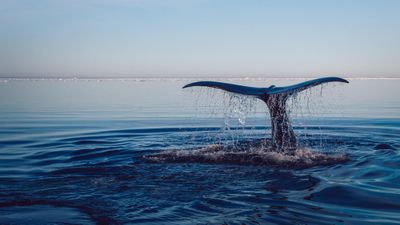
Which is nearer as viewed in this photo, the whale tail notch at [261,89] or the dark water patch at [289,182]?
the dark water patch at [289,182]

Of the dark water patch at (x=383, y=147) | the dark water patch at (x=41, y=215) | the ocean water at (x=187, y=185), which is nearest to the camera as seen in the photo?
the dark water patch at (x=41, y=215)

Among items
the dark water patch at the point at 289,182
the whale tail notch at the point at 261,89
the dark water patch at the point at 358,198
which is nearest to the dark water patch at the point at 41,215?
the dark water patch at the point at 289,182

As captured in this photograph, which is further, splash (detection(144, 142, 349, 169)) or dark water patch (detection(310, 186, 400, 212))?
splash (detection(144, 142, 349, 169))

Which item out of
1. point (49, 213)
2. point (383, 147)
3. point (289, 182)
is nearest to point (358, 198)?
point (289, 182)

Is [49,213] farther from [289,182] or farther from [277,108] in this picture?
[277,108]

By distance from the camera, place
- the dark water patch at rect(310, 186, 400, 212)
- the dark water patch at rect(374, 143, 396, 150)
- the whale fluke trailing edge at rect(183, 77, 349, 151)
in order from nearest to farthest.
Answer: the dark water patch at rect(310, 186, 400, 212), the whale fluke trailing edge at rect(183, 77, 349, 151), the dark water patch at rect(374, 143, 396, 150)

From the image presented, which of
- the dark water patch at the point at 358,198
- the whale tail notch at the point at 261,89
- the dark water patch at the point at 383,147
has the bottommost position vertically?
the dark water patch at the point at 358,198

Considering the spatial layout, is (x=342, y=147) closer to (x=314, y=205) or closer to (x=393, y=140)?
(x=393, y=140)

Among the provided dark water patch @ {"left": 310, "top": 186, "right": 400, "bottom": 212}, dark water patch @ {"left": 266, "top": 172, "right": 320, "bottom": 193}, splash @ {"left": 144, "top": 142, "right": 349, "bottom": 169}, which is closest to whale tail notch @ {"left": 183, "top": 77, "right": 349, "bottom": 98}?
splash @ {"left": 144, "top": 142, "right": 349, "bottom": 169}

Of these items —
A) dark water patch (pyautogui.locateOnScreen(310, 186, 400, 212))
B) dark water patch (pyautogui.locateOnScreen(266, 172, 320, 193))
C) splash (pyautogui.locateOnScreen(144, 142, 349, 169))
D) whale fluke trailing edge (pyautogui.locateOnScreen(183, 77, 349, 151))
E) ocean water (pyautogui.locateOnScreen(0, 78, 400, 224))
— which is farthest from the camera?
whale fluke trailing edge (pyautogui.locateOnScreen(183, 77, 349, 151))

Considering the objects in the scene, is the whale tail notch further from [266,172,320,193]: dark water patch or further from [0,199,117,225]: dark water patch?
[0,199,117,225]: dark water patch

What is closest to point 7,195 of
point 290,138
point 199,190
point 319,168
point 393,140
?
point 199,190

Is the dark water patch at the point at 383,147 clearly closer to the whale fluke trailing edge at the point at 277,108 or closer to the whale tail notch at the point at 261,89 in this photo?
the whale fluke trailing edge at the point at 277,108

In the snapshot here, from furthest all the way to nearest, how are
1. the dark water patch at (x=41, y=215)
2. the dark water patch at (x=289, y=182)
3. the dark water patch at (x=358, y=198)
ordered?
the dark water patch at (x=289, y=182) < the dark water patch at (x=358, y=198) < the dark water patch at (x=41, y=215)
